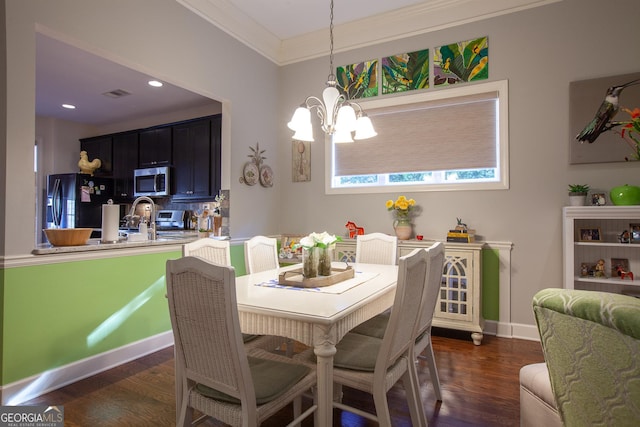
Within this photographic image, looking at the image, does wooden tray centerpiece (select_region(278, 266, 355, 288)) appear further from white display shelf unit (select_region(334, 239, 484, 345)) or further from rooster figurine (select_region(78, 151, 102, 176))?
rooster figurine (select_region(78, 151, 102, 176))

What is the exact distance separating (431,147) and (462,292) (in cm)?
144

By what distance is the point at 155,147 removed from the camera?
17.0ft

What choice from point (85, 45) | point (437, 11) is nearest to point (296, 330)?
point (85, 45)

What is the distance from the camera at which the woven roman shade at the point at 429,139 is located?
3.40 meters

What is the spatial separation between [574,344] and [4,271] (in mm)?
2735

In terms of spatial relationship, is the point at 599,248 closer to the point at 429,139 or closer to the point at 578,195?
the point at 578,195

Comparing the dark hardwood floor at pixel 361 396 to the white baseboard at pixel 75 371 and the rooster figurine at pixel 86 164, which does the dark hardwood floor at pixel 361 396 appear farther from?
the rooster figurine at pixel 86 164

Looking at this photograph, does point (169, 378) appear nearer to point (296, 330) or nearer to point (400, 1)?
point (296, 330)

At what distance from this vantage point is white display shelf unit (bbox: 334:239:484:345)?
10.1 ft

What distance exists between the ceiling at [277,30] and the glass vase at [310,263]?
2.57 meters

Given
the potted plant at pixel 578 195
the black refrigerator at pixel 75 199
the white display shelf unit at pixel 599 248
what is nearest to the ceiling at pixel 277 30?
the black refrigerator at pixel 75 199

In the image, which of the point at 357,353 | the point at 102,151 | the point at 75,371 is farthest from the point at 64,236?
the point at 102,151

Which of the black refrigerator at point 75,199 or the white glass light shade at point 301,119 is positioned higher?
the white glass light shade at point 301,119

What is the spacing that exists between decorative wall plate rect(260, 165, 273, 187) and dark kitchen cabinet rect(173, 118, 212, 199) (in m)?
0.89
